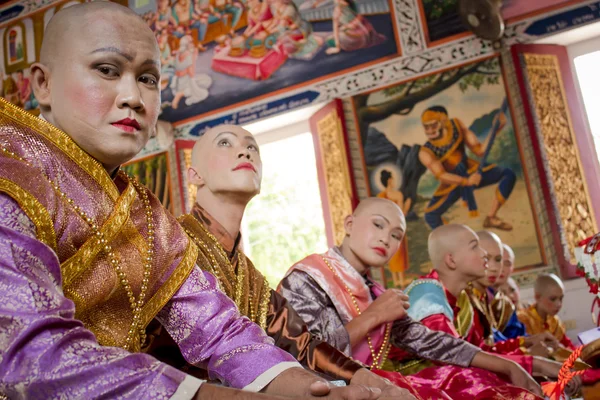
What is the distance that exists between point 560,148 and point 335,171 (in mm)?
2504

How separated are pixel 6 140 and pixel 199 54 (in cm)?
763

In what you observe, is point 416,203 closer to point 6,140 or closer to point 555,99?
point 555,99

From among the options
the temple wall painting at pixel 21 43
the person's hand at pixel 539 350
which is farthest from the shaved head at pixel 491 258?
the temple wall painting at pixel 21 43

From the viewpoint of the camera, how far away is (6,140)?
1140 millimetres

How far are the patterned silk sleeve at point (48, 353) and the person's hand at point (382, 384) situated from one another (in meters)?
0.46

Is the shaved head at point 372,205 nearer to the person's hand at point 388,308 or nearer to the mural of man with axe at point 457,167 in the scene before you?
the person's hand at point 388,308

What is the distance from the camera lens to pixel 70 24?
4.20 ft

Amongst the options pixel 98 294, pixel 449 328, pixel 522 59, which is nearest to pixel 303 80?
pixel 522 59

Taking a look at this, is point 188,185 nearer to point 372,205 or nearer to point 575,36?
point 575,36

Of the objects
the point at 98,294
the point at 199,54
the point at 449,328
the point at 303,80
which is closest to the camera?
the point at 98,294

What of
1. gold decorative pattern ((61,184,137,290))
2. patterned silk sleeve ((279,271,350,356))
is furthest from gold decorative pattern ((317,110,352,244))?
gold decorative pattern ((61,184,137,290))

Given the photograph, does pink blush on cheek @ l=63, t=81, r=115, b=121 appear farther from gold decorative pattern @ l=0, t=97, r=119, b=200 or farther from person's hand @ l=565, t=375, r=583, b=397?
person's hand @ l=565, t=375, r=583, b=397

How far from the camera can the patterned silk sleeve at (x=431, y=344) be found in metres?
2.77

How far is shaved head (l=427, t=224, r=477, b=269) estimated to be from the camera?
378cm
